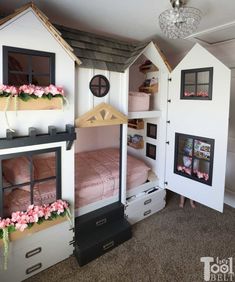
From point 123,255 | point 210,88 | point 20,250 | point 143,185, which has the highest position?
point 210,88

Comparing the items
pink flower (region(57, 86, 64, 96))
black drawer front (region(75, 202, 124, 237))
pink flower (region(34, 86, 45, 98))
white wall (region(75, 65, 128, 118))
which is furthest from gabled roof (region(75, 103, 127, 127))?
black drawer front (region(75, 202, 124, 237))

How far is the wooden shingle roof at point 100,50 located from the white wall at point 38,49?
0.23 meters

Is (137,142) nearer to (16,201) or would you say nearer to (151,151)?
(151,151)

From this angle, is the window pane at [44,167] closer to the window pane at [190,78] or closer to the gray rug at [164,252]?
the gray rug at [164,252]

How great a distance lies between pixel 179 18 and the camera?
1547mm

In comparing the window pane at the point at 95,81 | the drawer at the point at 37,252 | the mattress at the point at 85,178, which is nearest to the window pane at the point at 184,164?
the mattress at the point at 85,178

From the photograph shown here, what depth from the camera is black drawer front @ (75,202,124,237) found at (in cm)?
198

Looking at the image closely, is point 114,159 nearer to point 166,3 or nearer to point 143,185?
point 143,185

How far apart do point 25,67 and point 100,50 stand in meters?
0.81

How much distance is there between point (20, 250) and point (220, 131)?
2.06 metres

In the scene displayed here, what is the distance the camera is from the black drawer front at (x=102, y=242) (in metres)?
1.85

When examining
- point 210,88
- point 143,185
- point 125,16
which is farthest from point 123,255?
point 125,16

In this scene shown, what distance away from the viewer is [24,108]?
59.5 inches

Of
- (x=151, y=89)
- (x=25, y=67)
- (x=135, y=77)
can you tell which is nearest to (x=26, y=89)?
(x=25, y=67)
